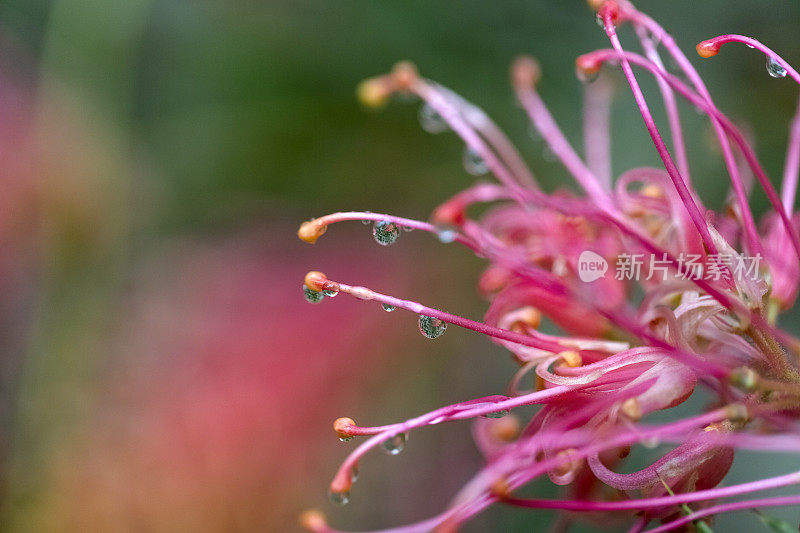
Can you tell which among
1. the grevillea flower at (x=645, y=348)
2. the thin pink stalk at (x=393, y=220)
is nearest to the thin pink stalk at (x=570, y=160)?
the grevillea flower at (x=645, y=348)

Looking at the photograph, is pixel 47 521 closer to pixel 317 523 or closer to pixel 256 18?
pixel 317 523

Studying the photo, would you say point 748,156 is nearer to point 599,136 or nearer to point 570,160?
point 570,160

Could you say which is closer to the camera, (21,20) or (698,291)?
(698,291)

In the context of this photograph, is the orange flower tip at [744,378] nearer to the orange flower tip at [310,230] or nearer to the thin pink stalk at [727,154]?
the thin pink stalk at [727,154]

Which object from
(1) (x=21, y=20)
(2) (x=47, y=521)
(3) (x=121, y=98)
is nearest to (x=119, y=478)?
(2) (x=47, y=521)

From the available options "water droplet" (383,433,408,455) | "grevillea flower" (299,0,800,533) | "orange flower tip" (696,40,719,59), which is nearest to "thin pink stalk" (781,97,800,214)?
"grevillea flower" (299,0,800,533)
